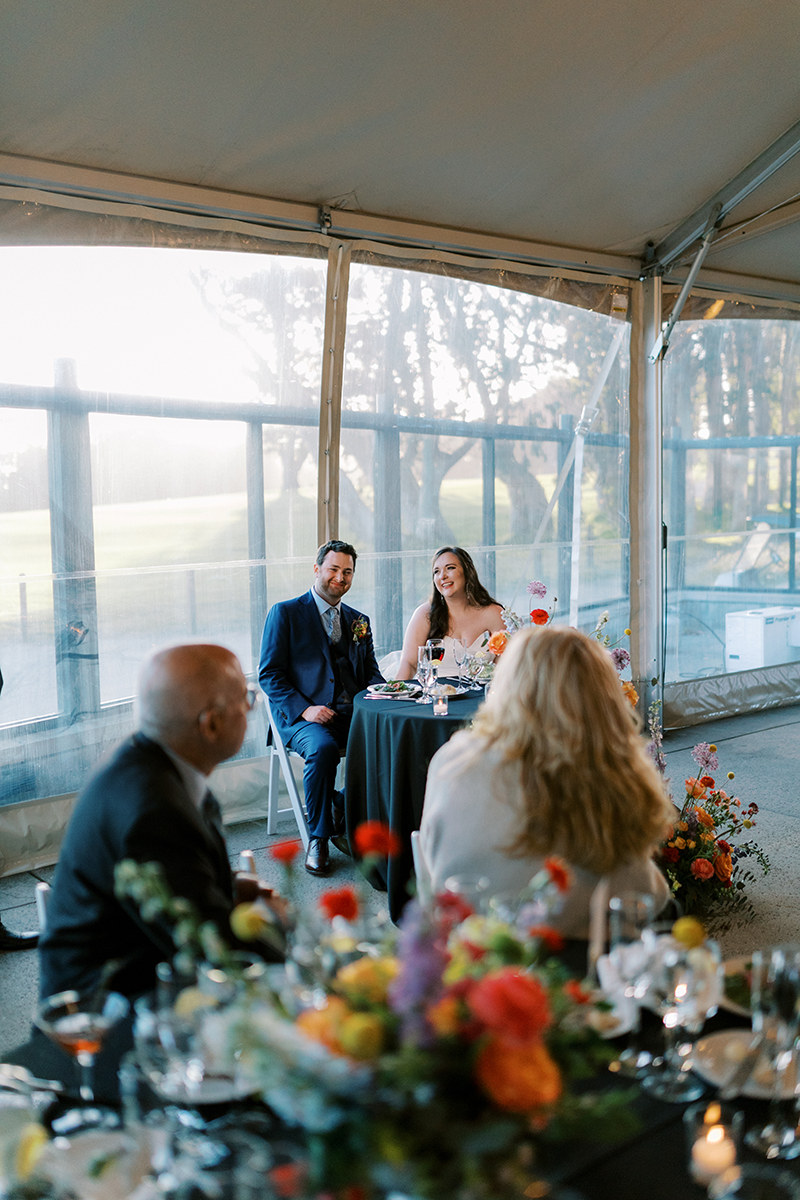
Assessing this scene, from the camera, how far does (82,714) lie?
462cm

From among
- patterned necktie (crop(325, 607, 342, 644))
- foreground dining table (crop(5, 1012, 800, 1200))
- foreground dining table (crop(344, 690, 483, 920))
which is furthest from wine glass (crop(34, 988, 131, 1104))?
patterned necktie (crop(325, 607, 342, 644))

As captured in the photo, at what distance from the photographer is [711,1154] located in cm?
118

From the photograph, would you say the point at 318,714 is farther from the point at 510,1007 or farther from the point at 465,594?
the point at 510,1007

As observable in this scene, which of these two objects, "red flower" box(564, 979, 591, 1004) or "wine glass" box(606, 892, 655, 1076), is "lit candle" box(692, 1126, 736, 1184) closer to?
"wine glass" box(606, 892, 655, 1076)

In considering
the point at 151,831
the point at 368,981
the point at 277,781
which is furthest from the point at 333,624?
the point at 368,981

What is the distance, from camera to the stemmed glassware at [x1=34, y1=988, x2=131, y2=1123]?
1.30 metres

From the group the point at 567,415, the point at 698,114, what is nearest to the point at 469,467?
the point at 567,415

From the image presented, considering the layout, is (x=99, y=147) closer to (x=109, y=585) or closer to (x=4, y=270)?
(x=4, y=270)

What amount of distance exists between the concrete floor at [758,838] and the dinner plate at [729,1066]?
82.6 inches

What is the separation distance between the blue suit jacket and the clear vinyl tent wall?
464mm

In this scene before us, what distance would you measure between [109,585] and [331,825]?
1507 mm

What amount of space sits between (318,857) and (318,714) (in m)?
0.64

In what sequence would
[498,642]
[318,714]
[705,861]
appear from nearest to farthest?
[705,861]
[498,642]
[318,714]

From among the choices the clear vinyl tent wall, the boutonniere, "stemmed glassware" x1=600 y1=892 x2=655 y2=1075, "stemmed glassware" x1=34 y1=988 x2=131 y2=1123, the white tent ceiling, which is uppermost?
the white tent ceiling
